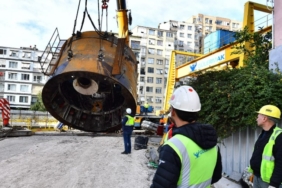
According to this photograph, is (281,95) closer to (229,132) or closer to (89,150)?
(229,132)

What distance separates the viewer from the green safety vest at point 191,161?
71.0 inches

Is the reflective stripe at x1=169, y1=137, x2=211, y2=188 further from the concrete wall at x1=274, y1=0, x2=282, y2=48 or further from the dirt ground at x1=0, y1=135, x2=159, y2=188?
the concrete wall at x1=274, y1=0, x2=282, y2=48

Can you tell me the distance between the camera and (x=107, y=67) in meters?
5.58

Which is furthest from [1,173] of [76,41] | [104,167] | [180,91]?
[180,91]

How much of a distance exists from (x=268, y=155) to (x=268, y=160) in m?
0.05

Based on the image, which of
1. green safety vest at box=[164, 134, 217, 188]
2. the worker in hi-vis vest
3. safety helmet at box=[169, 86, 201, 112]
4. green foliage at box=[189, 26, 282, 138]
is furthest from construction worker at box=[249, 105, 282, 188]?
green foliage at box=[189, 26, 282, 138]

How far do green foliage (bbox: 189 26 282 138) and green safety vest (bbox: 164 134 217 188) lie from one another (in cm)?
351

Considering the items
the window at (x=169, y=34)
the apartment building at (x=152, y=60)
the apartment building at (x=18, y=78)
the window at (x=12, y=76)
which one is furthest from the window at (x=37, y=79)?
the window at (x=169, y=34)

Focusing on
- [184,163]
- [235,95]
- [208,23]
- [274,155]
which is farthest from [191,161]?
[208,23]

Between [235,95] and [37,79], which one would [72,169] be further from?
[37,79]

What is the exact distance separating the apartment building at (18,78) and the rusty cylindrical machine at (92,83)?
5165 cm

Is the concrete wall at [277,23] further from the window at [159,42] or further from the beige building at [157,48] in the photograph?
the window at [159,42]

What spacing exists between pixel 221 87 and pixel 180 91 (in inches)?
162

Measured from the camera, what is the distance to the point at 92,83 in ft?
19.3
